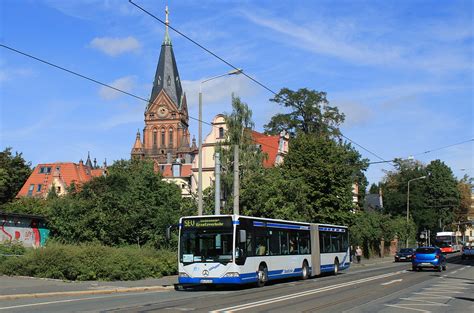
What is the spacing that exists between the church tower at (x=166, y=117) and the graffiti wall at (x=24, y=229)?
10687 centimetres

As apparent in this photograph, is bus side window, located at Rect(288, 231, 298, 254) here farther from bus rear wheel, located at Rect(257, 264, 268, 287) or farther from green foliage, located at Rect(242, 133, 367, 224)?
green foliage, located at Rect(242, 133, 367, 224)

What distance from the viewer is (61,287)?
64.7 ft

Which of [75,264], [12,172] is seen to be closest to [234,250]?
[75,264]

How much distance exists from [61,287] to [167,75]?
5082 inches

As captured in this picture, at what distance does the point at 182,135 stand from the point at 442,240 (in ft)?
275

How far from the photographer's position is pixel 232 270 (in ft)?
68.6

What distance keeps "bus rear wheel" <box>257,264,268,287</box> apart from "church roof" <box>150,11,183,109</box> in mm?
124117

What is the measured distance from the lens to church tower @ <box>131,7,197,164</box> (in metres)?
145

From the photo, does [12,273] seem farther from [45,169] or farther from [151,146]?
[151,146]

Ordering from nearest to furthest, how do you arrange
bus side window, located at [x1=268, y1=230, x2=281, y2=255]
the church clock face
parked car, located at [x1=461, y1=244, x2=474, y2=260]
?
bus side window, located at [x1=268, y1=230, x2=281, y2=255] < parked car, located at [x1=461, y1=244, x2=474, y2=260] < the church clock face

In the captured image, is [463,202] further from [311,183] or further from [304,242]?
[304,242]

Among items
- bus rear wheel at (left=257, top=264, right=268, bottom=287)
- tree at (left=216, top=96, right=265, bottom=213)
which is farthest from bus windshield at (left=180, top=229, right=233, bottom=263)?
tree at (left=216, top=96, right=265, bottom=213)

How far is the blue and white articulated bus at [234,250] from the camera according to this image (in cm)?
2109

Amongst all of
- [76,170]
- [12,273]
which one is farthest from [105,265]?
[76,170]
